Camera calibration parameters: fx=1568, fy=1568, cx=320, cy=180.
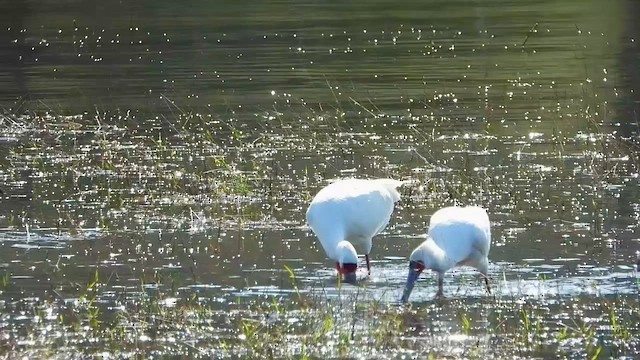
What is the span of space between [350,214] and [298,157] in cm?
345

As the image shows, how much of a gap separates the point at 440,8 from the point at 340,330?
1999 cm

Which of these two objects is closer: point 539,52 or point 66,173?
point 66,173

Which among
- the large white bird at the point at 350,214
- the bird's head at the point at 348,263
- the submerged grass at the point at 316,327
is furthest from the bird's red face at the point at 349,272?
the large white bird at the point at 350,214

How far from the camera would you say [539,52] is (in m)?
20.8

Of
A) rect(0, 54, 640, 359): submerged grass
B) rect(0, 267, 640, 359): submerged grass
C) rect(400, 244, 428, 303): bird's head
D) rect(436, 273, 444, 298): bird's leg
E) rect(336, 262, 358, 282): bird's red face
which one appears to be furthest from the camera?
rect(336, 262, 358, 282): bird's red face

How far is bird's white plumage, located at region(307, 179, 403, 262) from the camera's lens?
962 centimetres

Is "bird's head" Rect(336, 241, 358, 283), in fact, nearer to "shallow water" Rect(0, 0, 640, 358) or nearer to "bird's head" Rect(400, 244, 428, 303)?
"shallow water" Rect(0, 0, 640, 358)

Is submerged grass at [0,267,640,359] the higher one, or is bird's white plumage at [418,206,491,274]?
bird's white plumage at [418,206,491,274]

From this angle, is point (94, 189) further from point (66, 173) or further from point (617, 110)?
point (617, 110)

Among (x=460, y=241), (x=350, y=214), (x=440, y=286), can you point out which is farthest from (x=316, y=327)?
(x=350, y=214)

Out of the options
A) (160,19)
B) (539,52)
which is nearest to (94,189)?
(539,52)

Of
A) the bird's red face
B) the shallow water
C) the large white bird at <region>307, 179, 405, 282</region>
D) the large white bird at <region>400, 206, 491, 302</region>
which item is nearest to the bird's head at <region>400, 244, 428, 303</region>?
the large white bird at <region>400, 206, 491, 302</region>

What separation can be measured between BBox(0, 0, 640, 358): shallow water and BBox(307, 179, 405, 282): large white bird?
0.20 metres

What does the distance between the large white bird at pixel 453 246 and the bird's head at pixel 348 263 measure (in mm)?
343
